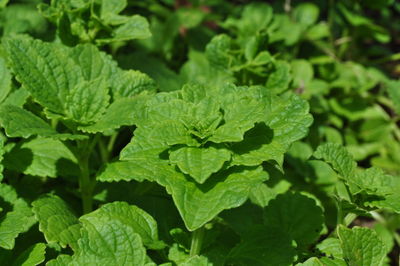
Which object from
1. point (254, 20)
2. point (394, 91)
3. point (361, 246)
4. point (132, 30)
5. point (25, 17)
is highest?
point (132, 30)

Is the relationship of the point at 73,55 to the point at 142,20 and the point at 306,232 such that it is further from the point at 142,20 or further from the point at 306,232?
the point at 306,232

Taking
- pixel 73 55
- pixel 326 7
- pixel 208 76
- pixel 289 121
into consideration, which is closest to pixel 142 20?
pixel 73 55

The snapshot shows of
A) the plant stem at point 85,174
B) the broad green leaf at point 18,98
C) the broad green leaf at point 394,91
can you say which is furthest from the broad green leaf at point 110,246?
the broad green leaf at point 394,91

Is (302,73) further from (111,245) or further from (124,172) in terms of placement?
(111,245)

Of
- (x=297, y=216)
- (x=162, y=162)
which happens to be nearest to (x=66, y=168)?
(x=162, y=162)

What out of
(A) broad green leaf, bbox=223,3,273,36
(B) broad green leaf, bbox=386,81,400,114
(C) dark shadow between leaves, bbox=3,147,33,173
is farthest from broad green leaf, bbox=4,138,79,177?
(B) broad green leaf, bbox=386,81,400,114

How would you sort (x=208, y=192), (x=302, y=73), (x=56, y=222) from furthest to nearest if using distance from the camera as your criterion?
(x=302, y=73)
(x=56, y=222)
(x=208, y=192)
